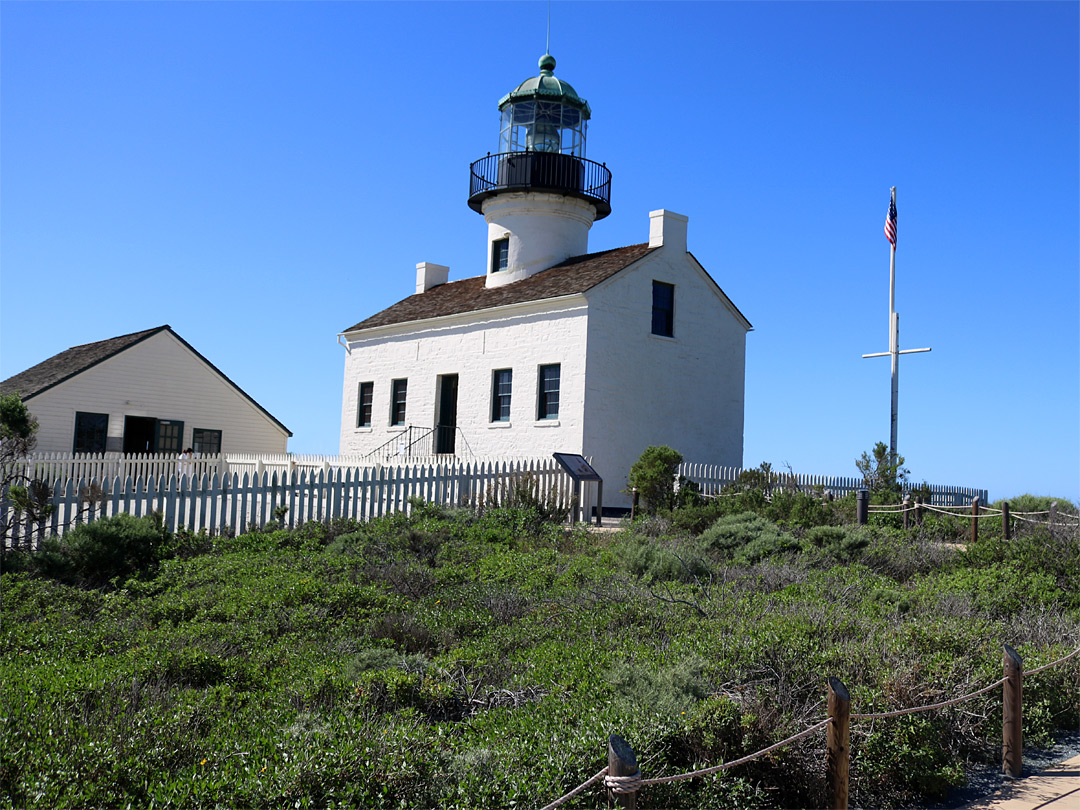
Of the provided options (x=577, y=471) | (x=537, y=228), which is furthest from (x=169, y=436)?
(x=577, y=471)

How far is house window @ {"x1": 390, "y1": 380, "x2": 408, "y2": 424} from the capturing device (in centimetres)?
2562

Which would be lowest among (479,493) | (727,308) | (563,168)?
(479,493)

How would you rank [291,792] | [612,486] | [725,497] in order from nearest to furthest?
[291,792] < [725,497] < [612,486]

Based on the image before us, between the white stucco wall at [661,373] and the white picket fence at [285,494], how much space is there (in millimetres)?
3779

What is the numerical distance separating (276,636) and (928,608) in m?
5.69

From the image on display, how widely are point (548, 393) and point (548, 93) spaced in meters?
8.96

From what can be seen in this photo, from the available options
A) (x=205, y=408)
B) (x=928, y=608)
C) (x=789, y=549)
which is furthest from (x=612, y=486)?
(x=205, y=408)

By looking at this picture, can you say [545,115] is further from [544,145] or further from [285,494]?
[285,494]

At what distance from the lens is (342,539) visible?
10828 millimetres

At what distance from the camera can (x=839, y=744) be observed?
431 cm

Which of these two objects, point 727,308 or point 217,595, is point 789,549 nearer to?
point 217,595

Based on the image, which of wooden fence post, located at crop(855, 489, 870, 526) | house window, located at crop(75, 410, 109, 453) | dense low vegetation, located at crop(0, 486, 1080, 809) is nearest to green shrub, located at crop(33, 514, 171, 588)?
dense low vegetation, located at crop(0, 486, 1080, 809)

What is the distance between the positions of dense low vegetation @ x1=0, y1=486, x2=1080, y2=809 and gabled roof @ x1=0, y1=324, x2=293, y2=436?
60.9ft

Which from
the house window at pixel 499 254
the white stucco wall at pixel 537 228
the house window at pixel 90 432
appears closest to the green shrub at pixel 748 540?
the white stucco wall at pixel 537 228
